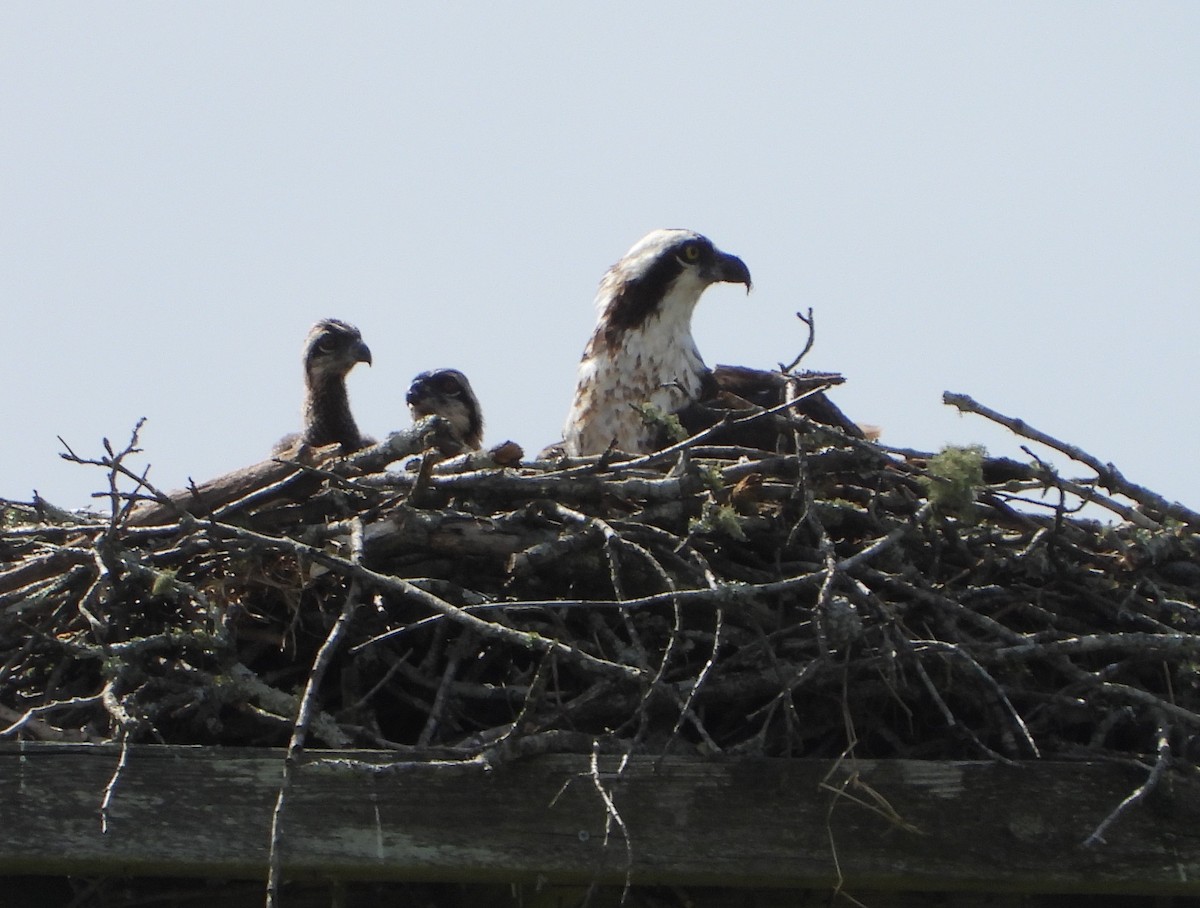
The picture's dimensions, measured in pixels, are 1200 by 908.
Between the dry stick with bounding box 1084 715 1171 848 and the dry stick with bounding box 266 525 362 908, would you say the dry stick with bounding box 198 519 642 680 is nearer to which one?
the dry stick with bounding box 266 525 362 908

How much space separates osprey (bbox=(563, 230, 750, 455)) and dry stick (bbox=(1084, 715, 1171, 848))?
2871 mm

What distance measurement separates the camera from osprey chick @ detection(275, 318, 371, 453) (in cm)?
654

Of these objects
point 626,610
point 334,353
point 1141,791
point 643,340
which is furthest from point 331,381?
point 1141,791

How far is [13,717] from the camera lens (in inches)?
117

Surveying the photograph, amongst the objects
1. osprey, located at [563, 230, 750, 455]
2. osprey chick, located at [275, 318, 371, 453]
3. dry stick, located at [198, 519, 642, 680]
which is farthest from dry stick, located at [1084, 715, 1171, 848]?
osprey chick, located at [275, 318, 371, 453]

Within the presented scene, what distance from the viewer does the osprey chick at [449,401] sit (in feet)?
20.9

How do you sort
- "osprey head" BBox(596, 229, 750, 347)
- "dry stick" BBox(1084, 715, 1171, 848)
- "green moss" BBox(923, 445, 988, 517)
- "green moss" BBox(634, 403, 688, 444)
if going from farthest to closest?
"osprey head" BBox(596, 229, 750, 347)
"green moss" BBox(634, 403, 688, 444)
"green moss" BBox(923, 445, 988, 517)
"dry stick" BBox(1084, 715, 1171, 848)

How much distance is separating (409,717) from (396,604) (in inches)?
9.9

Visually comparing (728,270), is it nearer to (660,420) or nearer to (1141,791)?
(660,420)

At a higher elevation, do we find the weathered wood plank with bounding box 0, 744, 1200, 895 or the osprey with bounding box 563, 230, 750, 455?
the osprey with bounding box 563, 230, 750, 455

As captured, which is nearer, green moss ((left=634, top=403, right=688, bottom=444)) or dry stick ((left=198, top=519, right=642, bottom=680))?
dry stick ((left=198, top=519, right=642, bottom=680))

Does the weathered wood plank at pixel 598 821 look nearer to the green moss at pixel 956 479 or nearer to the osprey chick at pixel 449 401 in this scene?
the green moss at pixel 956 479

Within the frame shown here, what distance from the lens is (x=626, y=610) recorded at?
125 inches

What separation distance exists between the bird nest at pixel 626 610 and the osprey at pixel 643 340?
1956 mm
